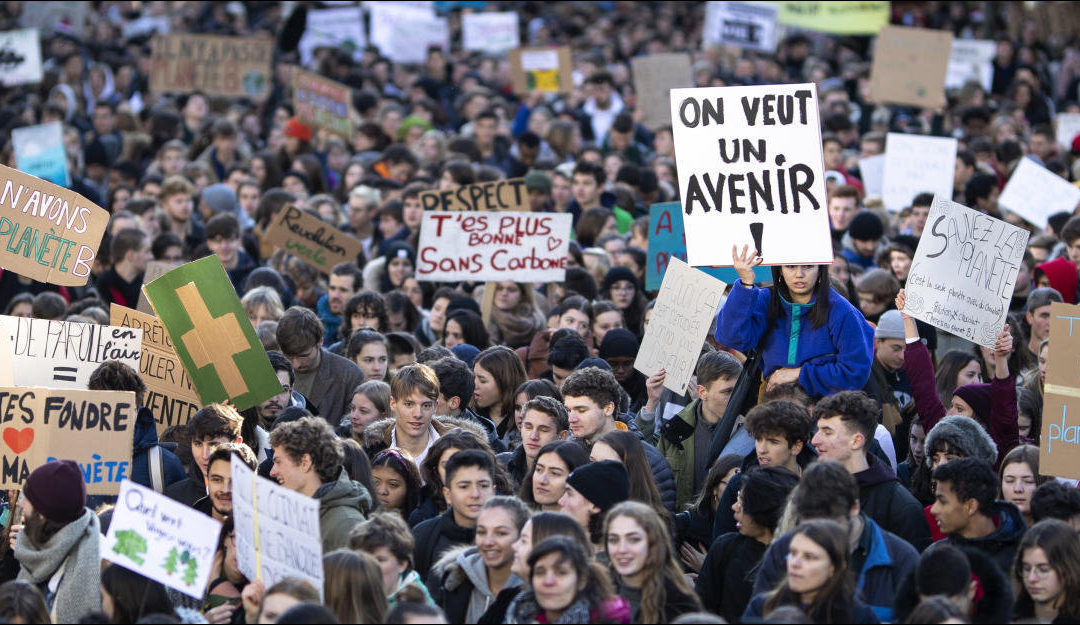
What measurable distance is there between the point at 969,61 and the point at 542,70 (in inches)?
238

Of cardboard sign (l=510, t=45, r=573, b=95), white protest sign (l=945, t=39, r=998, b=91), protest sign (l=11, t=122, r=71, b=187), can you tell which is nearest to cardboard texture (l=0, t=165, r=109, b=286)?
protest sign (l=11, t=122, r=71, b=187)

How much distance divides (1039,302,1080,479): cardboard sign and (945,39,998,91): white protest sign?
597 inches

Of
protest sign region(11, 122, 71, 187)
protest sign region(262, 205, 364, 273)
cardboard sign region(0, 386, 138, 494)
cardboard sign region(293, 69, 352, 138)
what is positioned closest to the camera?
cardboard sign region(0, 386, 138, 494)

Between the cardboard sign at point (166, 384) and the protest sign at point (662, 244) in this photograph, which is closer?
the cardboard sign at point (166, 384)

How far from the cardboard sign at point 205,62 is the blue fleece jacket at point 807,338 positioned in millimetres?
13833

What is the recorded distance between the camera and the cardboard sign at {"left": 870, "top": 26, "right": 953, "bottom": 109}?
17.8 metres

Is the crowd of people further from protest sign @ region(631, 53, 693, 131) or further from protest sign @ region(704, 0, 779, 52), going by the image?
protest sign @ region(704, 0, 779, 52)

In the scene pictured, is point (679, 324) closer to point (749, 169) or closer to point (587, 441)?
point (749, 169)

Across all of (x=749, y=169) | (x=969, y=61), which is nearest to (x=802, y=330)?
(x=749, y=169)

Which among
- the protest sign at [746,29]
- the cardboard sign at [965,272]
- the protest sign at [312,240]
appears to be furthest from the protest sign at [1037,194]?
the protest sign at [746,29]

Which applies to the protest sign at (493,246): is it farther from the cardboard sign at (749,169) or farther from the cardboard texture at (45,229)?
the cardboard sign at (749,169)

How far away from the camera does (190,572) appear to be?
5855mm

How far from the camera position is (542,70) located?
20.5 meters

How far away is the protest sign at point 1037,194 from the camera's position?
44.3 feet
